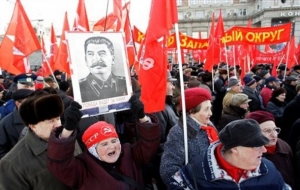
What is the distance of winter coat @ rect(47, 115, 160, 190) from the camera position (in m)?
2.07

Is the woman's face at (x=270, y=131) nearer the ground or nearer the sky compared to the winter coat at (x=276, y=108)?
nearer the sky

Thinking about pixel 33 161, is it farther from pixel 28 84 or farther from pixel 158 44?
pixel 28 84

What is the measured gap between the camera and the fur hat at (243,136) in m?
1.99

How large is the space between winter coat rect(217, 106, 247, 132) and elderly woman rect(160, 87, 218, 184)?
1.24m

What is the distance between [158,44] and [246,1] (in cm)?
6535

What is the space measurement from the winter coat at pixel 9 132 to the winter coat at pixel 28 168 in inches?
40.5

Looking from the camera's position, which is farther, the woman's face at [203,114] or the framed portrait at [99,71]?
the woman's face at [203,114]

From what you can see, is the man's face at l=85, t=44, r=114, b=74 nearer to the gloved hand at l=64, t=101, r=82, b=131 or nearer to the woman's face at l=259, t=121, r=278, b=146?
the gloved hand at l=64, t=101, r=82, b=131

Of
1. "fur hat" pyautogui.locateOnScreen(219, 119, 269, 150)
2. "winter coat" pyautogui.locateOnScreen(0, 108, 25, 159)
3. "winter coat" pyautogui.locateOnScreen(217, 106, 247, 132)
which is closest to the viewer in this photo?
"fur hat" pyautogui.locateOnScreen(219, 119, 269, 150)

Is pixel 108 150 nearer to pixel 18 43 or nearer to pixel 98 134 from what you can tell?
pixel 98 134

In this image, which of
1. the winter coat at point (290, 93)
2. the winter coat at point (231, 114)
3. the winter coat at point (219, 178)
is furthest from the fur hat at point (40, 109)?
the winter coat at point (290, 93)

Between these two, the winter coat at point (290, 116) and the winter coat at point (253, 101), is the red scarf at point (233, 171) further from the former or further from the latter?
the winter coat at point (253, 101)

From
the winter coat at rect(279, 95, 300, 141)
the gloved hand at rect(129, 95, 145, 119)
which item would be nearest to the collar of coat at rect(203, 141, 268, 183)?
the gloved hand at rect(129, 95, 145, 119)

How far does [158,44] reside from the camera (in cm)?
270
